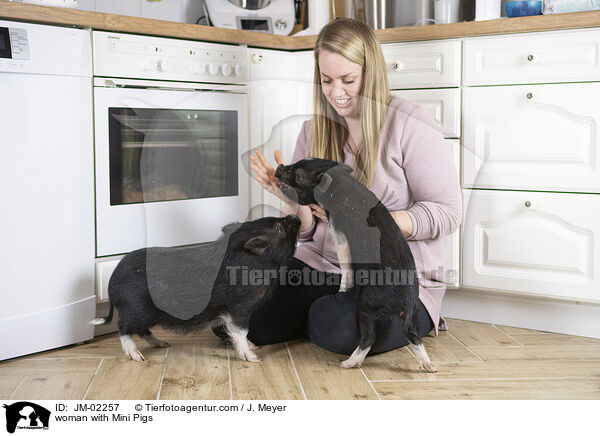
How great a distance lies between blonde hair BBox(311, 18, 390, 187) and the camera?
4.49 ft

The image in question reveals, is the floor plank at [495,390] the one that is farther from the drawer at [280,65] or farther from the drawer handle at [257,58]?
the drawer handle at [257,58]

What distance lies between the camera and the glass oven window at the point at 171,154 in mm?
1532

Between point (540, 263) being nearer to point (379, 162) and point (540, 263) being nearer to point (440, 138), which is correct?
point (440, 138)

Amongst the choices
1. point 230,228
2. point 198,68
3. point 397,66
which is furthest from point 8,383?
point 397,66

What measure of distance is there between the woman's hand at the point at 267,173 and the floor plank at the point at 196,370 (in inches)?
17.5

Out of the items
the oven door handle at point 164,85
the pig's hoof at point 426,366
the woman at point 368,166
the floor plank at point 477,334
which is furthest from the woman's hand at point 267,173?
the floor plank at point 477,334

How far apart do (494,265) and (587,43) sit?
0.65 m

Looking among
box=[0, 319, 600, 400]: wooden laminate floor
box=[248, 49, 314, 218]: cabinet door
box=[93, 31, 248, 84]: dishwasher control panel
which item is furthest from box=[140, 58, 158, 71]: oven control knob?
box=[0, 319, 600, 400]: wooden laminate floor

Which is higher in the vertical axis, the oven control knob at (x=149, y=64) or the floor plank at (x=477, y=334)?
the oven control knob at (x=149, y=64)

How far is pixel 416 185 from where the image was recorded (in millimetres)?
1466

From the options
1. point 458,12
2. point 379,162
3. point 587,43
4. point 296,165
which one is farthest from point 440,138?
point 458,12

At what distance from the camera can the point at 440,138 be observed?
149cm

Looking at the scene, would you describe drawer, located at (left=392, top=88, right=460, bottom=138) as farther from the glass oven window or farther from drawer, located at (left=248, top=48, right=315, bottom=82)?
the glass oven window
